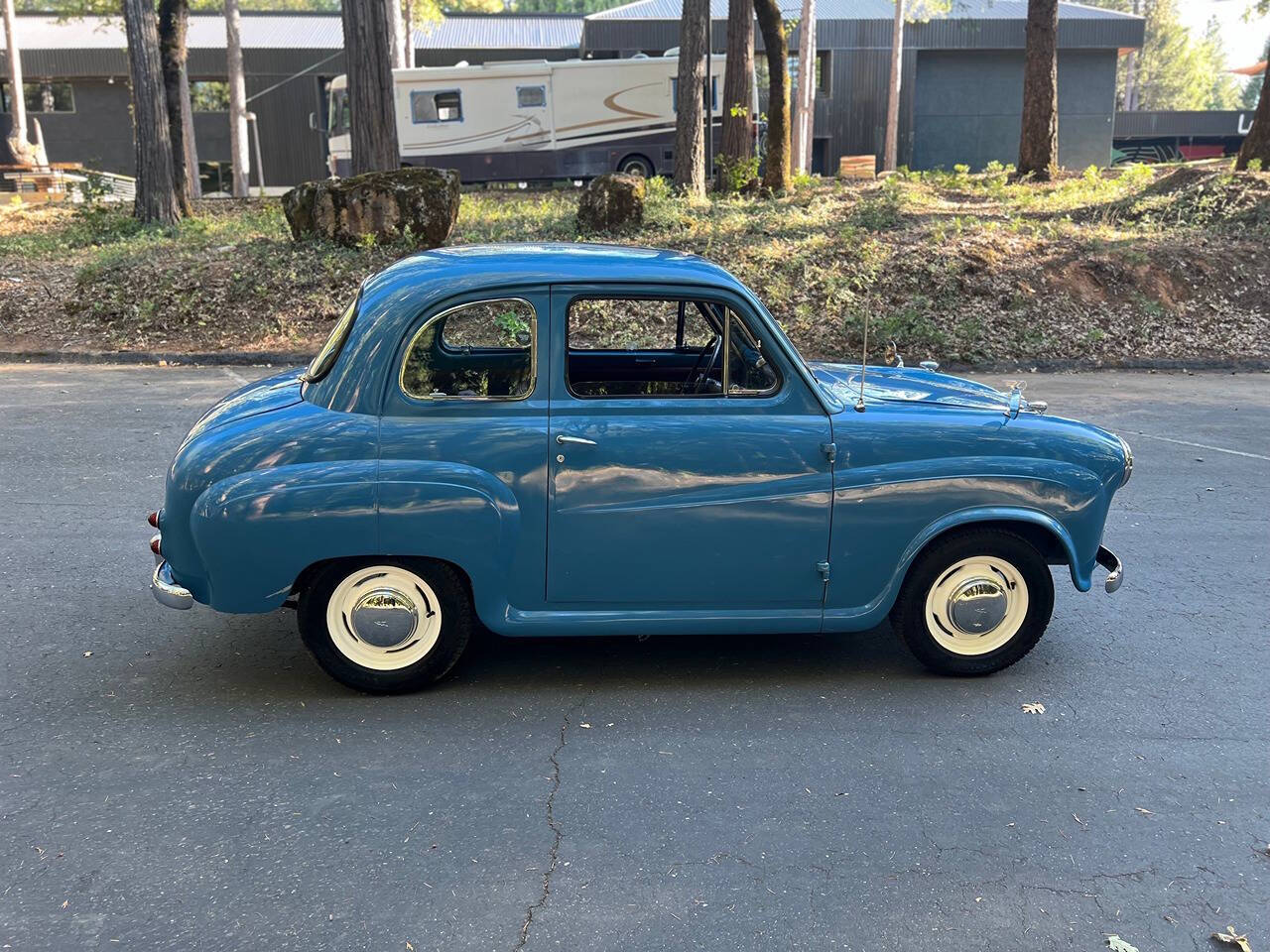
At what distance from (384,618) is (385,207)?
12.2m

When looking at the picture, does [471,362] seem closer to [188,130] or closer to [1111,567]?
[1111,567]

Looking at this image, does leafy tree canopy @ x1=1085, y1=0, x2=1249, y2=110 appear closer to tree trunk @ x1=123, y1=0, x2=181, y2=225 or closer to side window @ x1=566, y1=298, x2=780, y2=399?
tree trunk @ x1=123, y1=0, x2=181, y2=225

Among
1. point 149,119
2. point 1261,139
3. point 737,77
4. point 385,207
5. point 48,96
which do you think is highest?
point 48,96

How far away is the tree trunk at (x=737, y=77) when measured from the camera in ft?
65.0

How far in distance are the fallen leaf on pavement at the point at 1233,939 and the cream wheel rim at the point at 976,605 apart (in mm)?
1725

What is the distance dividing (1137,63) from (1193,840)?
8429 centimetres

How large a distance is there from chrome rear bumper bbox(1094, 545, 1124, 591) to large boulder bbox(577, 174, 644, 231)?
1235 cm

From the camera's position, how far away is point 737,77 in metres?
20.1

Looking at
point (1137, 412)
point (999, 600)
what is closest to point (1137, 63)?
point (1137, 412)

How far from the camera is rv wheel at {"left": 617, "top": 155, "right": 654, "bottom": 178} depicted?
27.3m

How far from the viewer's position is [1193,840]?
3.60 m

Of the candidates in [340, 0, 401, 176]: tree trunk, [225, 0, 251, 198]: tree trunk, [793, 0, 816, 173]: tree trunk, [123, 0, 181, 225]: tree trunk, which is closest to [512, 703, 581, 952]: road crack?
[340, 0, 401, 176]: tree trunk

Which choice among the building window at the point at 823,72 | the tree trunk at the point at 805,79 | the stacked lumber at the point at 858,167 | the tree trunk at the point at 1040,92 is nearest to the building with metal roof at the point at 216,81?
the building window at the point at 823,72

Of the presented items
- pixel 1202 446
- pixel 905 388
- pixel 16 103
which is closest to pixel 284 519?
pixel 905 388
